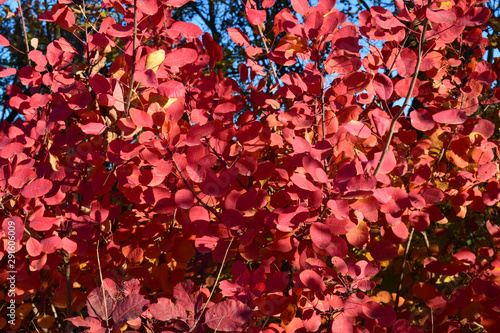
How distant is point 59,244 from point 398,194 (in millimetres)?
955

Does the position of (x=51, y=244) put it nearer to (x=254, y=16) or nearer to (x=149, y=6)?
(x=149, y=6)

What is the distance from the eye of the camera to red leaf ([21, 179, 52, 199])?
4.13ft

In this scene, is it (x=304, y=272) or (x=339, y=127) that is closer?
(x=304, y=272)

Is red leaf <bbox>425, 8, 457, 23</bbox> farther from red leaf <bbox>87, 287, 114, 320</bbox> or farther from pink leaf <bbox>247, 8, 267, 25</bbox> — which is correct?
red leaf <bbox>87, 287, 114, 320</bbox>

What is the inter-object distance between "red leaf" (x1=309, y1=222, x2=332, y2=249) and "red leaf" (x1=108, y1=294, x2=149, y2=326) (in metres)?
0.41

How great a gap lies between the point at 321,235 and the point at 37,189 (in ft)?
2.60

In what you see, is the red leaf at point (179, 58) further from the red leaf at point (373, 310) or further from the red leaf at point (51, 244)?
the red leaf at point (373, 310)

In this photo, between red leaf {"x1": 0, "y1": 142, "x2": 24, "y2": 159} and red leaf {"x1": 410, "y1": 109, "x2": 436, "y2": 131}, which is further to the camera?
red leaf {"x1": 0, "y1": 142, "x2": 24, "y2": 159}

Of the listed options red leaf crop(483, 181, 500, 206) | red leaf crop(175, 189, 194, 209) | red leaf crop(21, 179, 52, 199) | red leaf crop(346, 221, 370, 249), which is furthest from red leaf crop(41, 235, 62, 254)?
red leaf crop(483, 181, 500, 206)

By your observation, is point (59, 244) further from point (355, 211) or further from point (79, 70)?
point (355, 211)

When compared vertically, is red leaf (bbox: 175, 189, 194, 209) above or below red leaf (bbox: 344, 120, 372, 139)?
below

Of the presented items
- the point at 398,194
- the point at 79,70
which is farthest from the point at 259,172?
the point at 79,70

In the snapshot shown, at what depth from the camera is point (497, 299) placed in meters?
1.31

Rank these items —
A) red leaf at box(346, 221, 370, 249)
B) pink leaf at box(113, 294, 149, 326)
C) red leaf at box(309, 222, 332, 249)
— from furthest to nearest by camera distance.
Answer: red leaf at box(346, 221, 370, 249) < red leaf at box(309, 222, 332, 249) < pink leaf at box(113, 294, 149, 326)
